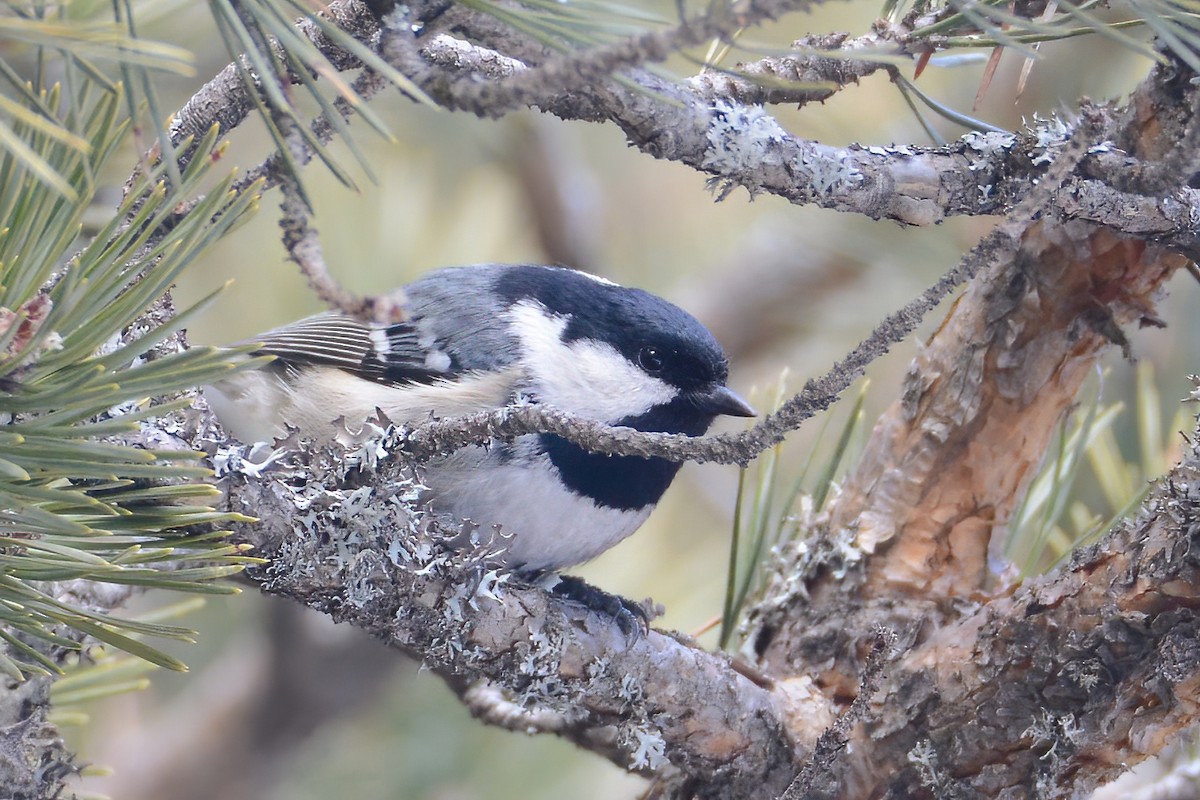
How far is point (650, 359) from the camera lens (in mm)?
1384

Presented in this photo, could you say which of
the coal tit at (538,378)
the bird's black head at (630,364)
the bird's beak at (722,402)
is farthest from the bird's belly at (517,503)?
the bird's beak at (722,402)

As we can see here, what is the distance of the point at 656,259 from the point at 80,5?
2.42m

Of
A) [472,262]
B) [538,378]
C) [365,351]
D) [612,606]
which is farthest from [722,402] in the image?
[472,262]

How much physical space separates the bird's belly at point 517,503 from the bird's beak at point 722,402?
220 mm

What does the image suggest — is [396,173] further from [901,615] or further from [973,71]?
[901,615]

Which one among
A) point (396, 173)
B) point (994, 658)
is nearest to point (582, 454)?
point (994, 658)

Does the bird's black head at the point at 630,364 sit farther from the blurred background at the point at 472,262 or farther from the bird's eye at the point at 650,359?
the blurred background at the point at 472,262

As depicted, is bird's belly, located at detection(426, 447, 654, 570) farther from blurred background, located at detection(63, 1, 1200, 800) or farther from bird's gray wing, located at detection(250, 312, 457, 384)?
blurred background, located at detection(63, 1, 1200, 800)

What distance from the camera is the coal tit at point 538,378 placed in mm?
1245

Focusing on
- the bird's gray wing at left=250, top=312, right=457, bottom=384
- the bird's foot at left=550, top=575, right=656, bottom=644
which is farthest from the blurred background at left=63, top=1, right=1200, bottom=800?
the bird's foot at left=550, top=575, right=656, bottom=644

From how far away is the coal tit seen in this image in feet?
4.09

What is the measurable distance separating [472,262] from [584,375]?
40.9 inches

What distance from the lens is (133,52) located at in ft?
1.92

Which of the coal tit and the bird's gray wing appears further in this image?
the bird's gray wing
